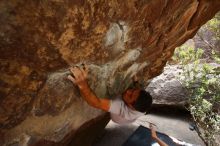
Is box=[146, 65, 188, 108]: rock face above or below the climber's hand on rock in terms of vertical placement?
below

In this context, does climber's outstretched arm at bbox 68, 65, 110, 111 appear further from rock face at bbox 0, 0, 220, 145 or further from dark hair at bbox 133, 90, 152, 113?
dark hair at bbox 133, 90, 152, 113

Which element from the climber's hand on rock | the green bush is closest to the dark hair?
the climber's hand on rock

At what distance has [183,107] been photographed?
30.0 ft

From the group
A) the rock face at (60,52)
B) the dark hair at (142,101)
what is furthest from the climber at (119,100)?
the rock face at (60,52)

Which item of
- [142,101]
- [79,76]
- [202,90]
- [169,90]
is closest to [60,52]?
[79,76]

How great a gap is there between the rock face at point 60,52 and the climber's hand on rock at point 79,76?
A: 0.07 metres

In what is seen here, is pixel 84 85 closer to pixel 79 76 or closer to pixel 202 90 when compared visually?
pixel 79 76

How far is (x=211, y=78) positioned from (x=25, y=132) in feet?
20.8

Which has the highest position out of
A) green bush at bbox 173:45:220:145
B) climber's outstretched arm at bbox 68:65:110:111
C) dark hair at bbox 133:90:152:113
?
climber's outstretched arm at bbox 68:65:110:111

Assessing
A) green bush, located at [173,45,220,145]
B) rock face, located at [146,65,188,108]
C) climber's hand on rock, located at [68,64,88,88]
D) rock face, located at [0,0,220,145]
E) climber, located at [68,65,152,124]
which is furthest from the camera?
rock face, located at [146,65,188,108]

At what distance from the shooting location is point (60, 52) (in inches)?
129

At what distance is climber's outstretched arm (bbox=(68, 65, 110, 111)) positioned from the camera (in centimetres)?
363

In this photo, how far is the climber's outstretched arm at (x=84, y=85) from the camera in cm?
363

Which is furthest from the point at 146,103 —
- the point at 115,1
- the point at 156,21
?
the point at 115,1
